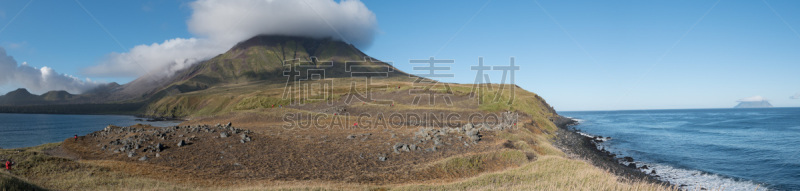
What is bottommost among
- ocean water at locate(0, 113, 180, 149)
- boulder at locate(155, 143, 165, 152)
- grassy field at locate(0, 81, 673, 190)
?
ocean water at locate(0, 113, 180, 149)

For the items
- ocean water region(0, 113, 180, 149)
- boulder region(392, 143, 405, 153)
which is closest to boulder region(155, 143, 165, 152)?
boulder region(392, 143, 405, 153)

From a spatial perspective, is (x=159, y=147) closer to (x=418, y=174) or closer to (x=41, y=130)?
(x=418, y=174)

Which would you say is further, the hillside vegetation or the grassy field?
the hillside vegetation

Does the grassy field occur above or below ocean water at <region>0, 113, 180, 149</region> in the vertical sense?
above

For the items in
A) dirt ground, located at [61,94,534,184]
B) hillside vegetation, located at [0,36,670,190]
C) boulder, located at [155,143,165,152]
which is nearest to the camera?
hillside vegetation, located at [0,36,670,190]

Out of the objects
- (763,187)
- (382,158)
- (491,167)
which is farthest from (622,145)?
(382,158)

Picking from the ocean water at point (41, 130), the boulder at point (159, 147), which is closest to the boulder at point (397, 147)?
the boulder at point (159, 147)

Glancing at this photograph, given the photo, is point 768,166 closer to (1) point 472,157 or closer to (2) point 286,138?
(1) point 472,157

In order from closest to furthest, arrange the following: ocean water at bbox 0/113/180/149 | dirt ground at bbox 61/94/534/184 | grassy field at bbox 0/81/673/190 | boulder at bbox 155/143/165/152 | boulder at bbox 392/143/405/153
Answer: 1. grassy field at bbox 0/81/673/190
2. dirt ground at bbox 61/94/534/184
3. boulder at bbox 155/143/165/152
4. boulder at bbox 392/143/405/153
5. ocean water at bbox 0/113/180/149

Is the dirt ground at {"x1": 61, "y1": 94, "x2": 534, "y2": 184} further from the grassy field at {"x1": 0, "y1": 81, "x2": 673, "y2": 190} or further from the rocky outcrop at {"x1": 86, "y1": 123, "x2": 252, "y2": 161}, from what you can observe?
the grassy field at {"x1": 0, "y1": 81, "x2": 673, "y2": 190}

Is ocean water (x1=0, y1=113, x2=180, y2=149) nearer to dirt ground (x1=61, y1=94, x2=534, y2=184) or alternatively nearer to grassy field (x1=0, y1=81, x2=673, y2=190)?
dirt ground (x1=61, y1=94, x2=534, y2=184)

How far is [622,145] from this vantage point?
43.9 metres

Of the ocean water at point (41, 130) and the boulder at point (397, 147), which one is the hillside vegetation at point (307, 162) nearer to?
the boulder at point (397, 147)

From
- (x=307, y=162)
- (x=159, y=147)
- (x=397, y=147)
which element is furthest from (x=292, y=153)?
(x=159, y=147)
